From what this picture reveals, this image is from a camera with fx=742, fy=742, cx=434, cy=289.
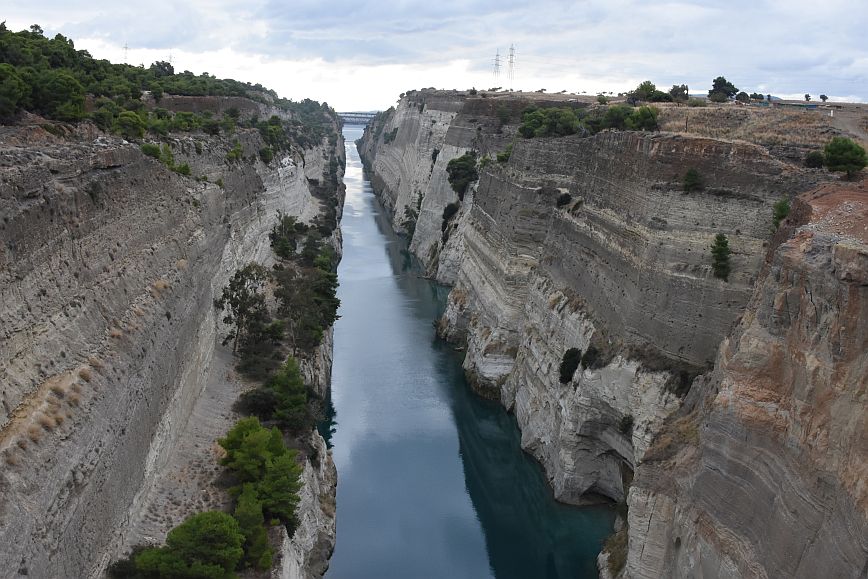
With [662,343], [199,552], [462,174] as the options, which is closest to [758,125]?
[662,343]

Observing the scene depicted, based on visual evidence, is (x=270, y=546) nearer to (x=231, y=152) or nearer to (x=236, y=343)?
Result: (x=236, y=343)

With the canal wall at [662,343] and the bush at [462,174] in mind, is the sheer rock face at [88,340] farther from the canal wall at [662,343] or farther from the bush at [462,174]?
the bush at [462,174]

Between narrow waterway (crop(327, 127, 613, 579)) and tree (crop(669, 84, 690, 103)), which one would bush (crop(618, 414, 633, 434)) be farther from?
tree (crop(669, 84, 690, 103))

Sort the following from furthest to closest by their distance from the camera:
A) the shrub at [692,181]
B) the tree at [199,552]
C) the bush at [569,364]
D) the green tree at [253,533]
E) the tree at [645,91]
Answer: the tree at [645,91], the bush at [569,364], the shrub at [692,181], the green tree at [253,533], the tree at [199,552]

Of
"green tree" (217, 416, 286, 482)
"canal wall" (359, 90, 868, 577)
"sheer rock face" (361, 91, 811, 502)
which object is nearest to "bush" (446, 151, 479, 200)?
"canal wall" (359, 90, 868, 577)

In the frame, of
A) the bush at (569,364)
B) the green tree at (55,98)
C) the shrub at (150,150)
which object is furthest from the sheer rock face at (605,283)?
the green tree at (55,98)

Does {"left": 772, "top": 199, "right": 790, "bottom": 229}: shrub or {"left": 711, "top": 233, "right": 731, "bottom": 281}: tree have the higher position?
{"left": 772, "top": 199, "right": 790, "bottom": 229}: shrub

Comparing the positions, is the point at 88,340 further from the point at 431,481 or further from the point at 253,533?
the point at 431,481
